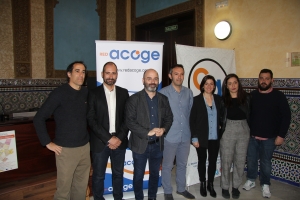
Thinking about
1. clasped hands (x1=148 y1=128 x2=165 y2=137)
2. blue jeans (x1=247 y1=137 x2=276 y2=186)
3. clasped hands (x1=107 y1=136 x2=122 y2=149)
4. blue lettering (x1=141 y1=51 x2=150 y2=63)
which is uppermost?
blue lettering (x1=141 y1=51 x2=150 y2=63)

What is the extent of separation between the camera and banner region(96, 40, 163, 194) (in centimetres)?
271

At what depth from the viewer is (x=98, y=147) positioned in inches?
91.3

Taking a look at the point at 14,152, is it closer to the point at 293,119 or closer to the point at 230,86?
the point at 230,86

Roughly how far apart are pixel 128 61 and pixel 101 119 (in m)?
0.85

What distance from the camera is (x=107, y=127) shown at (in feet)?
7.70

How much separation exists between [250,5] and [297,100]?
1507mm

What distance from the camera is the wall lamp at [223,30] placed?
11.9 ft

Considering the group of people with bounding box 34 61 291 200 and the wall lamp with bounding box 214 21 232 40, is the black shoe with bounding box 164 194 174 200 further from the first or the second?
the wall lamp with bounding box 214 21 232 40

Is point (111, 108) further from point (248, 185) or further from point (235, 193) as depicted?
point (248, 185)

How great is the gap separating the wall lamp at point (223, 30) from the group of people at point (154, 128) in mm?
1143

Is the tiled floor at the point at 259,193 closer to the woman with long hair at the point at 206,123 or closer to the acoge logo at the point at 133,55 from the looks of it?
the woman with long hair at the point at 206,123

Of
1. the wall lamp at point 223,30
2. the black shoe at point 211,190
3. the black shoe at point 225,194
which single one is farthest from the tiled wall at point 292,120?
the black shoe at point 211,190

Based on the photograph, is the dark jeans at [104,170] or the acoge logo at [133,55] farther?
the acoge logo at [133,55]

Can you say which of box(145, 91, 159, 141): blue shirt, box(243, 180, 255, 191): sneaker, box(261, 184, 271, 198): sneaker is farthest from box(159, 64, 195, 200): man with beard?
box(261, 184, 271, 198): sneaker
